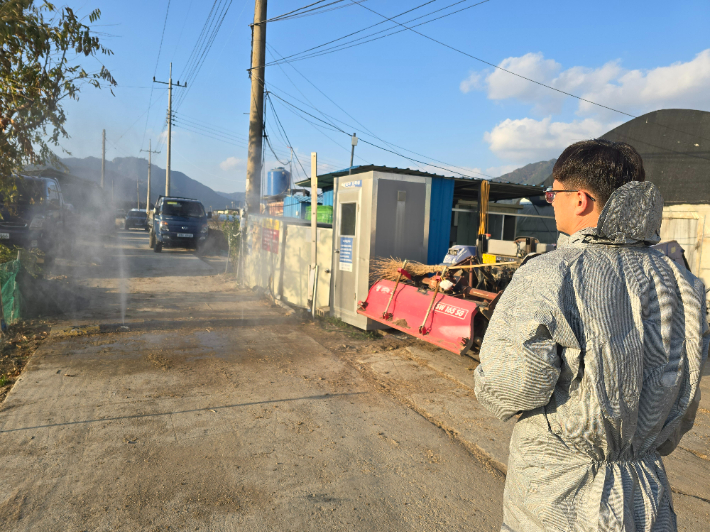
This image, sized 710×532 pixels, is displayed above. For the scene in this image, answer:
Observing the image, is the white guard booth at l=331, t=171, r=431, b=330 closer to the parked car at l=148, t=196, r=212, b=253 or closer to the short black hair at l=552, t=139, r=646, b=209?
the short black hair at l=552, t=139, r=646, b=209

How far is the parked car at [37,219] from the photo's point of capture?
10.8 m

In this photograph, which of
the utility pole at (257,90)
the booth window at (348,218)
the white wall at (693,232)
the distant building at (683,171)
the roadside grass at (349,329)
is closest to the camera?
the roadside grass at (349,329)

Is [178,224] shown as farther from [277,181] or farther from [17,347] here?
[17,347]

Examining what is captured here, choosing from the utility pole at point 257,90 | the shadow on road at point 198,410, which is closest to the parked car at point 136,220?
the utility pole at point 257,90

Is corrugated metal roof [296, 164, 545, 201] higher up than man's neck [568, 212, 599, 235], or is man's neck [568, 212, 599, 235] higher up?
corrugated metal roof [296, 164, 545, 201]

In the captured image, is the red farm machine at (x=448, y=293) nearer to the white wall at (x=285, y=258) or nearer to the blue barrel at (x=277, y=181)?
the white wall at (x=285, y=258)

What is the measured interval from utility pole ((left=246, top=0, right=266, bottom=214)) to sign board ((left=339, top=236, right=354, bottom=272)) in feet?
18.9

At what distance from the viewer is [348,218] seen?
26.6ft

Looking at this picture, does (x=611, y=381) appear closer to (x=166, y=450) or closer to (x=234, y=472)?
(x=234, y=472)

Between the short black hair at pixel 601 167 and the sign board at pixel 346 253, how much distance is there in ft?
21.4

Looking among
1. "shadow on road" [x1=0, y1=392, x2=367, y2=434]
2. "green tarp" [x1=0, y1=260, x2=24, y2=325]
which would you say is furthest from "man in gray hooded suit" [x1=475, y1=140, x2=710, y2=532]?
"green tarp" [x1=0, y1=260, x2=24, y2=325]

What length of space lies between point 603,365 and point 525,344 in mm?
209

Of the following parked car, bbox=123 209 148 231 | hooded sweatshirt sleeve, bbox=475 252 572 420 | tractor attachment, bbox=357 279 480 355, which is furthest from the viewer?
parked car, bbox=123 209 148 231

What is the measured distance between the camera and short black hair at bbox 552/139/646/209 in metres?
1.43
